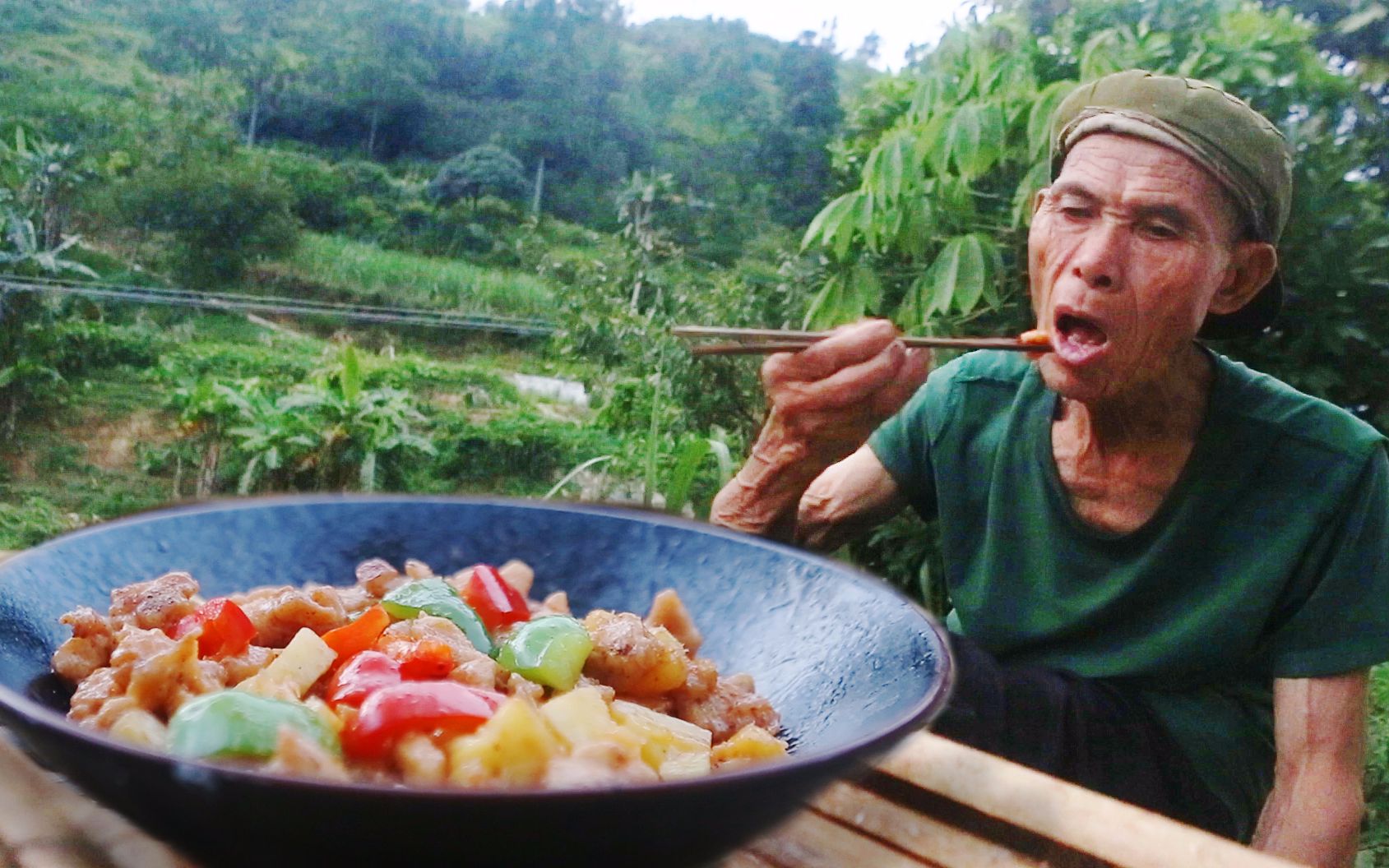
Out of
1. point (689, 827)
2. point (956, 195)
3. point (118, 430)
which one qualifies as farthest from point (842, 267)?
point (689, 827)

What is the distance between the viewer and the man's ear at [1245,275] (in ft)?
4.31

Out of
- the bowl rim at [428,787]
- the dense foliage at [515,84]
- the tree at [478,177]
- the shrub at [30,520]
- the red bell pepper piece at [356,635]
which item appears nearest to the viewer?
the bowl rim at [428,787]

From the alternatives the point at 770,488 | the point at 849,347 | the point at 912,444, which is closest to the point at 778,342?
the point at 849,347

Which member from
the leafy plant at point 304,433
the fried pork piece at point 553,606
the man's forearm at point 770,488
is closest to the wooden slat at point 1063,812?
the fried pork piece at point 553,606

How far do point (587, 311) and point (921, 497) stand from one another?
2142 mm

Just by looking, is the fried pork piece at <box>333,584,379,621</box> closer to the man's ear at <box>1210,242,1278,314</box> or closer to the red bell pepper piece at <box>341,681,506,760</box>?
the red bell pepper piece at <box>341,681,506,760</box>

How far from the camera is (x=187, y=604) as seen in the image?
747mm

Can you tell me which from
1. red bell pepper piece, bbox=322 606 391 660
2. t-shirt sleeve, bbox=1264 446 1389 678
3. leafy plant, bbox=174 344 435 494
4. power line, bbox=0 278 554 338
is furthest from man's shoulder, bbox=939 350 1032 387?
power line, bbox=0 278 554 338

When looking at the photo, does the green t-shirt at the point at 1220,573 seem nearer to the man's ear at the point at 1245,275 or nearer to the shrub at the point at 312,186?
the man's ear at the point at 1245,275

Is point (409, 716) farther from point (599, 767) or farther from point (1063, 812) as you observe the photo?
point (1063, 812)

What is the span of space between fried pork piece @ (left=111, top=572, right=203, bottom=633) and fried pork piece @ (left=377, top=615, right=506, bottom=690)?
13 centimetres

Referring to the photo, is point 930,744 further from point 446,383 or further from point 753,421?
point 446,383

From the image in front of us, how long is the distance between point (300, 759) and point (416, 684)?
0.11m

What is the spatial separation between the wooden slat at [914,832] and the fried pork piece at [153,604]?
434mm
